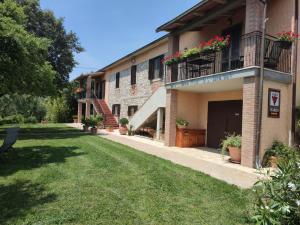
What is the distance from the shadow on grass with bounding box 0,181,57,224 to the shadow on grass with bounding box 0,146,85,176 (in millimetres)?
1269

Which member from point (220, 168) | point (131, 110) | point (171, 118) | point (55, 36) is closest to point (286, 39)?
point (220, 168)

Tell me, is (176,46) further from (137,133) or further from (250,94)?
(137,133)

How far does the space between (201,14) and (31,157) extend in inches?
333

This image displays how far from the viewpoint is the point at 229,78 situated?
8.35 metres

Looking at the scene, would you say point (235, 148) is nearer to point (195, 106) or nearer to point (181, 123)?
point (181, 123)

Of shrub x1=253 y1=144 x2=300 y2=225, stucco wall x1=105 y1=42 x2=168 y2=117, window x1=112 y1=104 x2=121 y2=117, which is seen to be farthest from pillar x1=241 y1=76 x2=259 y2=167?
window x1=112 y1=104 x2=121 y2=117

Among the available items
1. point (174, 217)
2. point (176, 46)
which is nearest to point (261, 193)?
point (174, 217)

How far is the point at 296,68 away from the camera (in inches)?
336

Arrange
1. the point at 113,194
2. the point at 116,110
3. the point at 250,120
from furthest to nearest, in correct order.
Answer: the point at 116,110 → the point at 250,120 → the point at 113,194

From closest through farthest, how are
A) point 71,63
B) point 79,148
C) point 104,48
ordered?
point 79,148 < point 71,63 < point 104,48

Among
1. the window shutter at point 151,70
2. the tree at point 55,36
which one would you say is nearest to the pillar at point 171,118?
the window shutter at point 151,70

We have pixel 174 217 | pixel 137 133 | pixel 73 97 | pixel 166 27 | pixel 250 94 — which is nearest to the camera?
pixel 174 217

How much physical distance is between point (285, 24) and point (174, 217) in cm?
795

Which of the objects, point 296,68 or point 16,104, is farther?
point 16,104
